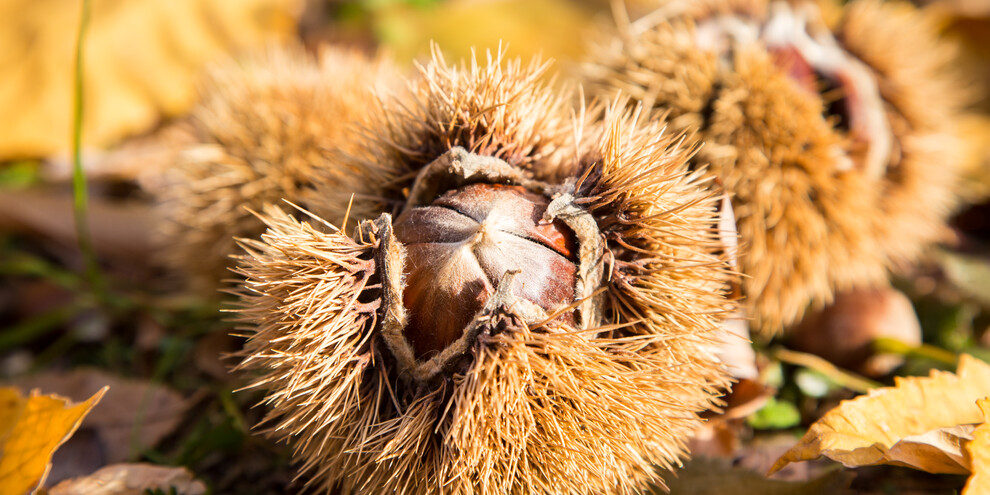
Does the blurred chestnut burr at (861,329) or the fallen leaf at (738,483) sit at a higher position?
the blurred chestnut burr at (861,329)

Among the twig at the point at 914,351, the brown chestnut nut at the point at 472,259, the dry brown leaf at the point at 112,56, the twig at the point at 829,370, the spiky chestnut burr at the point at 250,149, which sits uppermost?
the dry brown leaf at the point at 112,56

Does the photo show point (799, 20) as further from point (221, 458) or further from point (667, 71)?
point (221, 458)

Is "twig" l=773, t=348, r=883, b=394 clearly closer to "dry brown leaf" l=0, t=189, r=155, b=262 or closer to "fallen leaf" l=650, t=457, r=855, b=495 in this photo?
"fallen leaf" l=650, t=457, r=855, b=495

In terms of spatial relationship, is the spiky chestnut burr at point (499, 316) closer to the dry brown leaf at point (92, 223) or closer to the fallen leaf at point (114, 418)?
the fallen leaf at point (114, 418)

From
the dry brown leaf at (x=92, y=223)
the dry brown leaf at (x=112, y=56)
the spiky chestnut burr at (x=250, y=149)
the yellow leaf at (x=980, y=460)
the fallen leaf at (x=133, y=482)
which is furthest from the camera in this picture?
the dry brown leaf at (x=112, y=56)

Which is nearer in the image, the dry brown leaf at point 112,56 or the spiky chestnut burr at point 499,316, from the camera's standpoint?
the spiky chestnut burr at point 499,316

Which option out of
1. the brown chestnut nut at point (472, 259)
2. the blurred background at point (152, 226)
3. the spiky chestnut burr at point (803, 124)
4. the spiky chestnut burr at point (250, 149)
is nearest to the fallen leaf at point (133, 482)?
the blurred background at point (152, 226)

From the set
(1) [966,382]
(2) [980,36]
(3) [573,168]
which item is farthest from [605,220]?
(2) [980,36]
